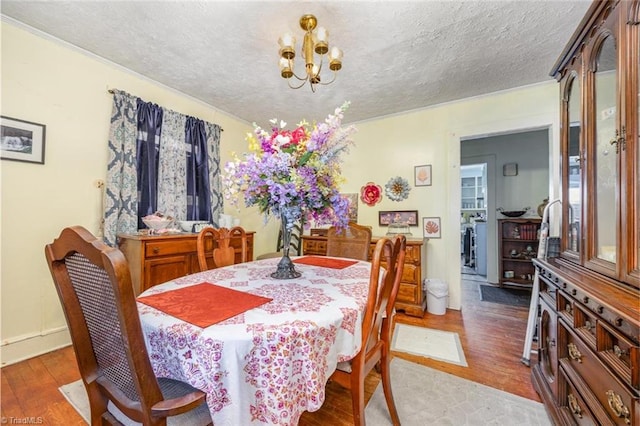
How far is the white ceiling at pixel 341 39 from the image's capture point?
1.77m

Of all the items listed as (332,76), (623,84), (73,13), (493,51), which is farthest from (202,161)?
(623,84)

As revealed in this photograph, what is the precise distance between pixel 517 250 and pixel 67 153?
18.8 feet

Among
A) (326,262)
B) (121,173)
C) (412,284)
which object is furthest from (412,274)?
(121,173)

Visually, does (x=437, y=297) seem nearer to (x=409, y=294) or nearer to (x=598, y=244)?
(x=409, y=294)

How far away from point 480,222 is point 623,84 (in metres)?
4.34

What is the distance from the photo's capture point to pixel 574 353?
1.24 m

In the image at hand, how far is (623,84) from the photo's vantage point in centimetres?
107

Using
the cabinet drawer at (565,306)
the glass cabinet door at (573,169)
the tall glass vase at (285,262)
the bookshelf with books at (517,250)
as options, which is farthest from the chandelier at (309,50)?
the bookshelf with books at (517,250)

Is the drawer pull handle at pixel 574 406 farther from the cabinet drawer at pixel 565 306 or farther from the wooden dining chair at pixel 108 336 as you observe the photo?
the wooden dining chair at pixel 108 336

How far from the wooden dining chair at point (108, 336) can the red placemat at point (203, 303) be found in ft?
0.65

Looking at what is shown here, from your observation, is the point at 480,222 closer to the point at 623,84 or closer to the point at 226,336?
the point at 623,84

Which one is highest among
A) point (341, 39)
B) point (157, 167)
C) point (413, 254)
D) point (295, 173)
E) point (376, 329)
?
point (341, 39)

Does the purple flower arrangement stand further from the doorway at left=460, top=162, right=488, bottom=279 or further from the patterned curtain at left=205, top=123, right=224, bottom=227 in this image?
the doorway at left=460, top=162, right=488, bottom=279

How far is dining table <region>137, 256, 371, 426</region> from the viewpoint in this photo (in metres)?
0.78
